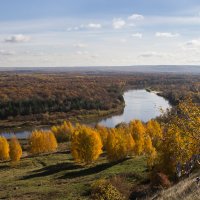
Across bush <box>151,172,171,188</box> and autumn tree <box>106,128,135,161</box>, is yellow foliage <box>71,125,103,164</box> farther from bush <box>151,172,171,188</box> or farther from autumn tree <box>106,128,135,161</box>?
bush <box>151,172,171,188</box>

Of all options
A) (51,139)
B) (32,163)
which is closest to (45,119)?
(51,139)

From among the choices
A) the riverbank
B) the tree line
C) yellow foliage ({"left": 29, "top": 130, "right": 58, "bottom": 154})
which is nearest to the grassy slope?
the tree line

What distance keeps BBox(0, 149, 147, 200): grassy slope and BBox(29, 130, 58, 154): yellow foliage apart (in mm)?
14661

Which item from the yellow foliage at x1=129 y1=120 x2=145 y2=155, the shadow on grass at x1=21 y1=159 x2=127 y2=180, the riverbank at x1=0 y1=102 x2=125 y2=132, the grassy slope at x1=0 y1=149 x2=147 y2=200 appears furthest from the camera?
the riverbank at x1=0 y1=102 x2=125 y2=132

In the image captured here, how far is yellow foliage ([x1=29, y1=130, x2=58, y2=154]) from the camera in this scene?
3942 inches

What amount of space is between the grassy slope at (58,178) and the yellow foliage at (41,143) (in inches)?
577

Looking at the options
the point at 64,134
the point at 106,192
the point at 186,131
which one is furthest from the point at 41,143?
the point at 186,131

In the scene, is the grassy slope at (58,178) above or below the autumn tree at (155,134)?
below

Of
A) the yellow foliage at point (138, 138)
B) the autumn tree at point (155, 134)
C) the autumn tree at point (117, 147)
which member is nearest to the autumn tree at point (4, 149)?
the autumn tree at point (117, 147)

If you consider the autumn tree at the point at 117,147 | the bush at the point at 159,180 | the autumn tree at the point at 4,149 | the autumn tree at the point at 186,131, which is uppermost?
the autumn tree at the point at 186,131

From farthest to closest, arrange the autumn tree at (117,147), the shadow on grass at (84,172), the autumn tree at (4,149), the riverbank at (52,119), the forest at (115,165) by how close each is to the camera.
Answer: the riverbank at (52,119) → the autumn tree at (4,149) → the autumn tree at (117,147) → the shadow on grass at (84,172) → the forest at (115,165)

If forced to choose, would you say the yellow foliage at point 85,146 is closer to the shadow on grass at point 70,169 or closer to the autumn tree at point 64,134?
the shadow on grass at point 70,169

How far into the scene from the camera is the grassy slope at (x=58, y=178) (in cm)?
4850

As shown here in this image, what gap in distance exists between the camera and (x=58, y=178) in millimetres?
61562
